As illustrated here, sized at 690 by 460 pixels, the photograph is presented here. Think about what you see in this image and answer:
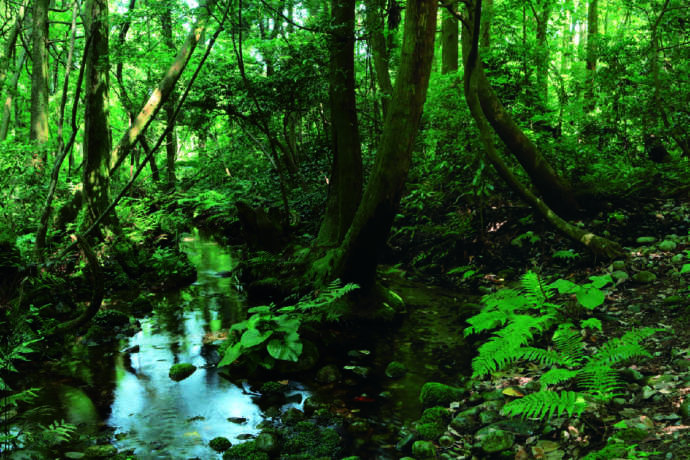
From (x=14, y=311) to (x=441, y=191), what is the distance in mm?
7595

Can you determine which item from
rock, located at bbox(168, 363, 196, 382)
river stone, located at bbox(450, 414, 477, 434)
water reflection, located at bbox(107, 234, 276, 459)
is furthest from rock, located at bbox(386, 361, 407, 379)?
rock, located at bbox(168, 363, 196, 382)

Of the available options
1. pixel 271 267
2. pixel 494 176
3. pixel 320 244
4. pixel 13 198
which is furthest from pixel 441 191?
pixel 13 198

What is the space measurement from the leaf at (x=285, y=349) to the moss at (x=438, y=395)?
1.45 m

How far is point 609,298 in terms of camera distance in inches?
231

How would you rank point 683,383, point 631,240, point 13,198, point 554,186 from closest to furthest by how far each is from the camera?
point 683,383 < point 631,240 < point 554,186 < point 13,198

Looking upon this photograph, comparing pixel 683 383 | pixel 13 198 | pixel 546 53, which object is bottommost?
pixel 683 383

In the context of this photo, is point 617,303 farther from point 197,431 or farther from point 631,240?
point 197,431

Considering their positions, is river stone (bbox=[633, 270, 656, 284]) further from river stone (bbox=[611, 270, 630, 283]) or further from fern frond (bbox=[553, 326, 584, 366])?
fern frond (bbox=[553, 326, 584, 366])


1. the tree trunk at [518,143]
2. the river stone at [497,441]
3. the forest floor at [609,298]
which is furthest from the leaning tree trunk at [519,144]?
the river stone at [497,441]

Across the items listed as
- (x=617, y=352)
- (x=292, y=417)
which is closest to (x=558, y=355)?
(x=617, y=352)

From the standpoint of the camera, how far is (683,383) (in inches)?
138

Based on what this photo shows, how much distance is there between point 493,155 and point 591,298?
3.88 m

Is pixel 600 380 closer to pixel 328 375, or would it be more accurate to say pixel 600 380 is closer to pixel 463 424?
pixel 463 424

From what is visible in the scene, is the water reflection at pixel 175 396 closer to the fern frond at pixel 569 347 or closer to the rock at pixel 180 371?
the rock at pixel 180 371
